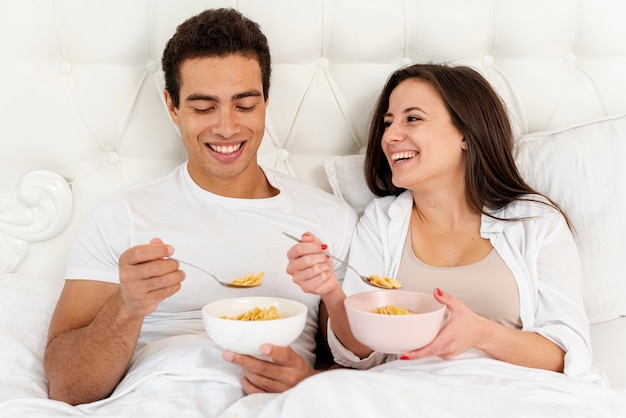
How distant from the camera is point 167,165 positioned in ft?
5.83

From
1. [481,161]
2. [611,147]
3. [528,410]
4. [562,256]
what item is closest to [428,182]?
[481,161]

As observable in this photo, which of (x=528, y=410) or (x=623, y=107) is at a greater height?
(x=623, y=107)

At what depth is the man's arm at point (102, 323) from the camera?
44.6 inches

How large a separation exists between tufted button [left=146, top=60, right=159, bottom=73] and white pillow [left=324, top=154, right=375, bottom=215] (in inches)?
19.8

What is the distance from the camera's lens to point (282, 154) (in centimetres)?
183

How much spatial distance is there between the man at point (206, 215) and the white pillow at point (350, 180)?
0.29 ft

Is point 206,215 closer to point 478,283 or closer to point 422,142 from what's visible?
point 422,142

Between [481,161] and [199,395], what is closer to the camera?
[199,395]

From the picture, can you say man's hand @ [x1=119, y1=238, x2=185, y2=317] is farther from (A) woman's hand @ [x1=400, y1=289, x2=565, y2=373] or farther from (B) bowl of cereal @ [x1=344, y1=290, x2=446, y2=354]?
(A) woman's hand @ [x1=400, y1=289, x2=565, y2=373]

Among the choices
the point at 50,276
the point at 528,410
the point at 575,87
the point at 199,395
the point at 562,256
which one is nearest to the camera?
the point at 528,410

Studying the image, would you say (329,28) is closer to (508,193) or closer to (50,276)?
(508,193)

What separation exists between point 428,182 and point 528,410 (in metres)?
0.59

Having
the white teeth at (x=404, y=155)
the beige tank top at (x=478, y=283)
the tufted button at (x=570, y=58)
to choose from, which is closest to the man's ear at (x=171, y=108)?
the white teeth at (x=404, y=155)

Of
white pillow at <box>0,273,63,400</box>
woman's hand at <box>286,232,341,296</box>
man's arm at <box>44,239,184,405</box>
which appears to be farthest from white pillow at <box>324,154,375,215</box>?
white pillow at <box>0,273,63,400</box>
